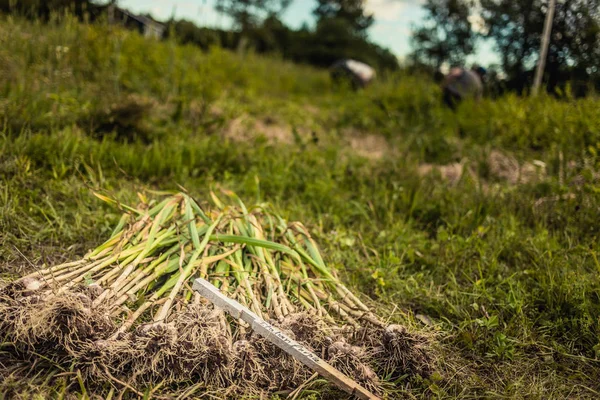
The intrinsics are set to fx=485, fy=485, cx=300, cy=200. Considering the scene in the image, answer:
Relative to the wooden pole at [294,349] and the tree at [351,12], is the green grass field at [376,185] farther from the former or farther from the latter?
the tree at [351,12]

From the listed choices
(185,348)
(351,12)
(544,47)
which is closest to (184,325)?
(185,348)

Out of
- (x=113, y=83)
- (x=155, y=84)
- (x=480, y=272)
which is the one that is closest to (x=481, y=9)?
(x=155, y=84)

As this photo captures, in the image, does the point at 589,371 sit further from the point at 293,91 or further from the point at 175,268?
the point at 293,91

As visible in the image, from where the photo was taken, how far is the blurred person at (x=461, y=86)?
589 centimetres

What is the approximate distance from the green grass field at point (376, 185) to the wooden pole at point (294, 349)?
179mm

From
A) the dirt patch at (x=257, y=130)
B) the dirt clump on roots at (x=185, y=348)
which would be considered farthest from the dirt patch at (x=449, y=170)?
the dirt clump on roots at (x=185, y=348)

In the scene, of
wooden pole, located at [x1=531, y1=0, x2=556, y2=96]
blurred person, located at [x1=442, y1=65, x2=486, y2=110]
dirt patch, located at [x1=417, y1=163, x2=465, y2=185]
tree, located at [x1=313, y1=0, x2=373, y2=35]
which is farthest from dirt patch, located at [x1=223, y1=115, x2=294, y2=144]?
tree, located at [x1=313, y1=0, x2=373, y2=35]

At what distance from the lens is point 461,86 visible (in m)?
5.93

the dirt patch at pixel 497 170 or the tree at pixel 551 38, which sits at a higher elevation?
the tree at pixel 551 38

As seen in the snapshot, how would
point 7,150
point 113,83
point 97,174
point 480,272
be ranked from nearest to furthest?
point 480,272 < point 7,150 < point 97,174 < point 113,83

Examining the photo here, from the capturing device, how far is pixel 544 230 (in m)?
2.78

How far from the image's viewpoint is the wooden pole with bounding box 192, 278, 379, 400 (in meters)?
1.52

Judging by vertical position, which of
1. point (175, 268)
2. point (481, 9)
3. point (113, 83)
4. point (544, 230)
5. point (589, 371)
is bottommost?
point (589, 371)

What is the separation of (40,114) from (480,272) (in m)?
3.11
